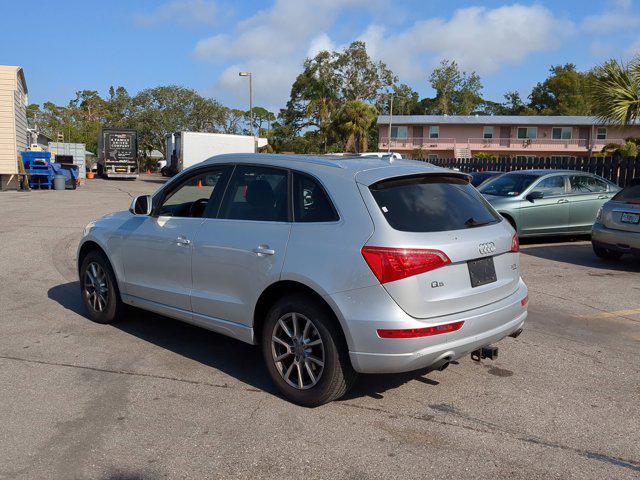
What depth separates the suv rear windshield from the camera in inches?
160

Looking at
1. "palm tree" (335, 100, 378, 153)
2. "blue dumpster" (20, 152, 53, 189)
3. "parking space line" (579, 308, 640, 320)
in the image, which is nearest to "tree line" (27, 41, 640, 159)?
"palm tree" (335, 100, 378, 153)

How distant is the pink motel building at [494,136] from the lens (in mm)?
53531

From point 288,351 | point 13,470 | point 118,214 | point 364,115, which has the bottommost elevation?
point 13,470

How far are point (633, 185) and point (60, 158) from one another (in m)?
33.8

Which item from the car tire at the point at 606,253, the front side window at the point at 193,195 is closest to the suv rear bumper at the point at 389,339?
the front side window at the point at 193,195

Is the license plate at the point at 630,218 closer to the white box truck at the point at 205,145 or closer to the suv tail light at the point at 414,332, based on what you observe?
the suv tail light at the point at 414,332

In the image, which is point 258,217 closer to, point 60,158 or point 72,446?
point 72,446

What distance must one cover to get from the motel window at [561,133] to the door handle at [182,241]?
55266 mm

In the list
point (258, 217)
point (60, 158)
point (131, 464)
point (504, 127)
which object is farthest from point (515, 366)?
point (504, 127)

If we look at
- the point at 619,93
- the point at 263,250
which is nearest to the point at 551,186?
the point at 619,93

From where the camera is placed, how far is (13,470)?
3.39 metres

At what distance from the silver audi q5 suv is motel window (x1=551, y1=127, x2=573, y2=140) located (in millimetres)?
54584

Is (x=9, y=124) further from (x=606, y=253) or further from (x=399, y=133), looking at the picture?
(x=399, y=133)

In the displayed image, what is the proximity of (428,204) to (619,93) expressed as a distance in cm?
1376
